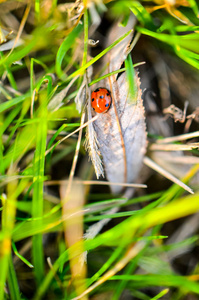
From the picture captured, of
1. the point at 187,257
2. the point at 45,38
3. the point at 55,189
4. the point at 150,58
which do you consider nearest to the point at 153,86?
the point at 150,58

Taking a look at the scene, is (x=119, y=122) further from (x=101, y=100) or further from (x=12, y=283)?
(x=12, y=283)

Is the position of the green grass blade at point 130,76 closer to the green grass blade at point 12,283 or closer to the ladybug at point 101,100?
the ladybug at point 101,100

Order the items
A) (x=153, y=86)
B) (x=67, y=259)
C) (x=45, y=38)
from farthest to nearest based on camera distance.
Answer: (x=153, y=86) → (x=45, y=38) → (x=67, y=259)

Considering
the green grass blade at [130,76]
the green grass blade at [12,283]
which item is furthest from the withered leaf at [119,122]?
the green grass blade at [12,283]

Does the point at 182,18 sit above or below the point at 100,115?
above

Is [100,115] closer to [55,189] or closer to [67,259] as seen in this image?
[55,189]

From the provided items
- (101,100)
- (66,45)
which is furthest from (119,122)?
(66,45)

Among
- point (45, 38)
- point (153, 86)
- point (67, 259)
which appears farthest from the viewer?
point (153, 86)

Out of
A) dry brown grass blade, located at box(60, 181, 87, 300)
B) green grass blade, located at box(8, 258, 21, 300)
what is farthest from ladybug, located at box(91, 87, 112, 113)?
green grass blade, located at box(8, 258, 21, 300)
